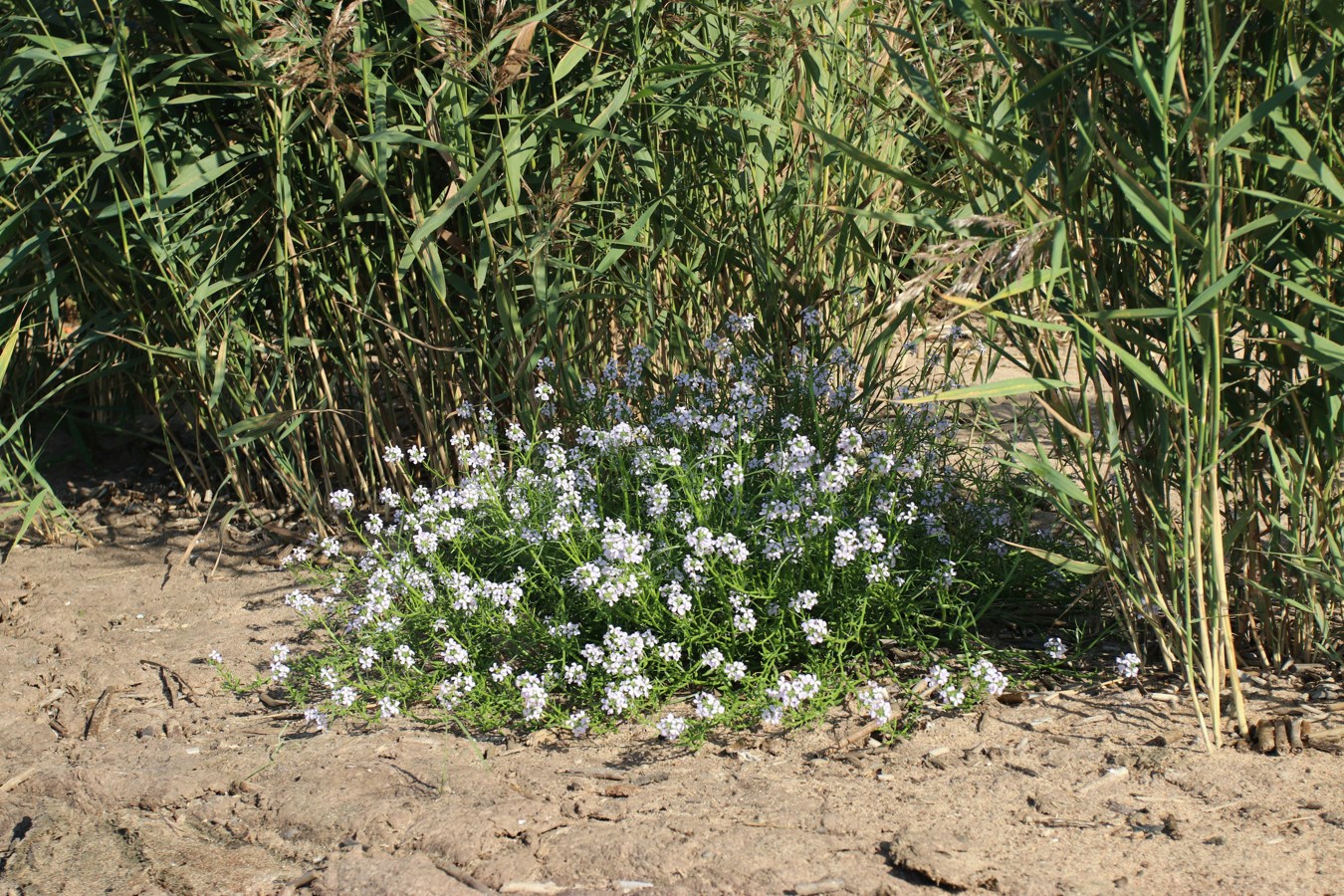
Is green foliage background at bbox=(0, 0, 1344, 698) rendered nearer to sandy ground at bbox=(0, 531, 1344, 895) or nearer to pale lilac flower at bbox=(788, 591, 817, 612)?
sandy ground at bbox=(0, 531, 1344, 895)

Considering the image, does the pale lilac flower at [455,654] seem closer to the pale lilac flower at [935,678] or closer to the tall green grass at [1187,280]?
the pale lilac flower at [935,678]

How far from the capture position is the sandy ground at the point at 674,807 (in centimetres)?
201

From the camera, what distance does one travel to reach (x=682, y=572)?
273 centimetres

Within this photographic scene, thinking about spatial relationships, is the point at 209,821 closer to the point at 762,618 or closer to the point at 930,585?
the point at 762,618

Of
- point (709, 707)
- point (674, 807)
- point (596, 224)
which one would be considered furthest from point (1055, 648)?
point (596, 224)

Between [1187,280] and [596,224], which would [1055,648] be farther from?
[596,224]

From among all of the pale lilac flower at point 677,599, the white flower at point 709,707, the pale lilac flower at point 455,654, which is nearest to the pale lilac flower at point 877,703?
the white flower at point 709,707

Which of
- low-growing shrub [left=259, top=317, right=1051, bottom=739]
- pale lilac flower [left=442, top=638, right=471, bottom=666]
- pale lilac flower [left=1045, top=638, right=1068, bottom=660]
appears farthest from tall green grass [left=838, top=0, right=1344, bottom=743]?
pale lilac flower [left=442, top=638, right=471, bottom=666]

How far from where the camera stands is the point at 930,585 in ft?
8.94

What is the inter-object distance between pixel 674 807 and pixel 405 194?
212 cm

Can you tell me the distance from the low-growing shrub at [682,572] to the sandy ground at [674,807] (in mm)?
117

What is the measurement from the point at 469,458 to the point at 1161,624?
1.68m

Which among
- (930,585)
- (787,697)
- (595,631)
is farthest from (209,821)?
(930,585)

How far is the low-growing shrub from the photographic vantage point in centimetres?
259
